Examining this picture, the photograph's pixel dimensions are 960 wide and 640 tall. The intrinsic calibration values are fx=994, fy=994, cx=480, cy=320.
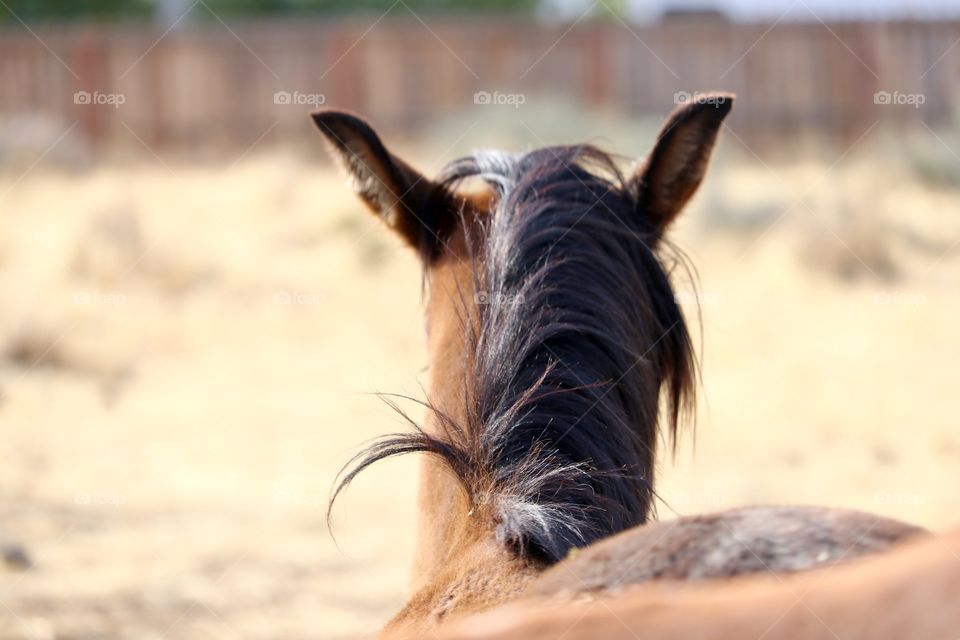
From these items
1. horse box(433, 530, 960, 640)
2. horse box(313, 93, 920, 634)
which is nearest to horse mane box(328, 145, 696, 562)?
horse box(313, 93, 920, 634)

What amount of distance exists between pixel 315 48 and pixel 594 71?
19.4 ft

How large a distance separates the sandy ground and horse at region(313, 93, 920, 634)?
286 millimetres

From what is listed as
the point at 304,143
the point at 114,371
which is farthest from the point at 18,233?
the point at 304,143

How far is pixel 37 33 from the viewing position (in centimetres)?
2255

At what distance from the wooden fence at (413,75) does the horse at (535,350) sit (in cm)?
1836

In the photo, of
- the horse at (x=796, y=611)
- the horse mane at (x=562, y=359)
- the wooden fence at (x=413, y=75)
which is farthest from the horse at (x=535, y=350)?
the wooden fence at (x=413, y=75)

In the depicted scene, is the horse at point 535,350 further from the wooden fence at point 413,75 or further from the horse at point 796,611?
the wooden fence at point 413,75

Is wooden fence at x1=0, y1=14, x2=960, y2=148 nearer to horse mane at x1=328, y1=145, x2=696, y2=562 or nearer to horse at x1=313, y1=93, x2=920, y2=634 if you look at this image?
horse at x1=313, y1=93, x2=920, y2=634

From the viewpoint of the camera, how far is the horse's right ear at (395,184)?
2523 mm

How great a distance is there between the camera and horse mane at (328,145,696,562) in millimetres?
1789

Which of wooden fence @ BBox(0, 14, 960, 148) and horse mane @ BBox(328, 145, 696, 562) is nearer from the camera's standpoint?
horse mane @ BBox(328, 145, 696, 562)

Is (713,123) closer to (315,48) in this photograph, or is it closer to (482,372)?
(482,372)

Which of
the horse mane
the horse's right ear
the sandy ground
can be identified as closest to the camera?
the horse mane

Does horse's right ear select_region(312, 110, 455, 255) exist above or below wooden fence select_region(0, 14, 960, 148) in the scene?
below
